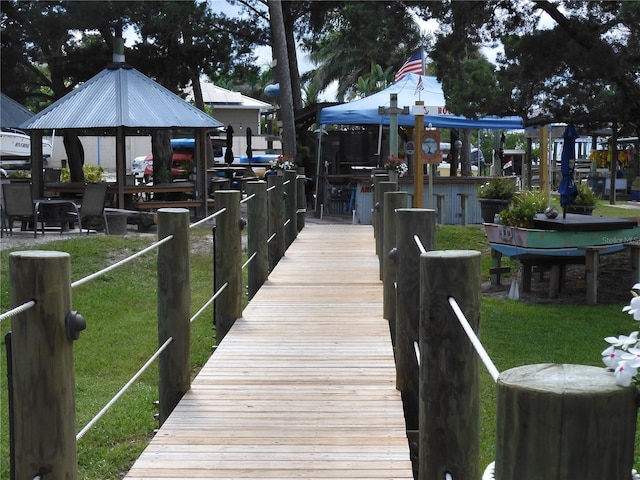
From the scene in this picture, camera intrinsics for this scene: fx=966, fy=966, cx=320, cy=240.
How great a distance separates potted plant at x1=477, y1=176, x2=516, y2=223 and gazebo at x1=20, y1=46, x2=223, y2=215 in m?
5.36

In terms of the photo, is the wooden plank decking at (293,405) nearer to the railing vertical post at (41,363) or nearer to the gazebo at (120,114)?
the railing vertical post at (41,363)

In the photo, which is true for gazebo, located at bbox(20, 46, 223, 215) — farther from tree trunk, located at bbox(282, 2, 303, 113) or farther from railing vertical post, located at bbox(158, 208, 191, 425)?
railing vertical post, located at bbox(158, 208, 191, 425)

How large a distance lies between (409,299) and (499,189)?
12.5 meters

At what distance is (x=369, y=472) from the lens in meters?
4.10

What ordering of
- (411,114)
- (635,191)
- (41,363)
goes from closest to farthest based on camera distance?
(41,363) → (411,114) → (635,191)

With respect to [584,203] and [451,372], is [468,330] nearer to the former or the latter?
[451,372]

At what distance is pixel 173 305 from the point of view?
5.15m

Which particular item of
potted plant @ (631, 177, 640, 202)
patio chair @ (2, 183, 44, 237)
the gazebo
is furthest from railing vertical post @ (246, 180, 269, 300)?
potted plant @ (631, 177, 640, 202)

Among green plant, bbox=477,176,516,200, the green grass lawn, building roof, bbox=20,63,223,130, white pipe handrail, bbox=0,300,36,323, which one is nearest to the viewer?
white pipe handrail, bbox=0,300,36,323

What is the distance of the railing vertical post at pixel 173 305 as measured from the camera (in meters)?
5.11

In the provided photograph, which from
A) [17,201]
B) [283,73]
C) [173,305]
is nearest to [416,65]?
[283,73]

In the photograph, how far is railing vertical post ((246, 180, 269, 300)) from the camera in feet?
28.2

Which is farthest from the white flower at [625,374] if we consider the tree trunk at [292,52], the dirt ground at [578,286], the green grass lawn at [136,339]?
the tree trunk at [292,52]

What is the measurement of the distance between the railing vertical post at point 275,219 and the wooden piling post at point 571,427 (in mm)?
9150
